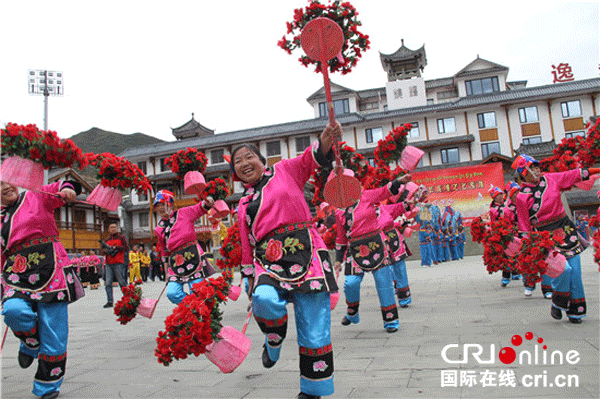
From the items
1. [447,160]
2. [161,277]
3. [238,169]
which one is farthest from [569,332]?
[447,160]

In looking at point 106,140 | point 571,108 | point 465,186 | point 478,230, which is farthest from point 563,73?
point 106,140

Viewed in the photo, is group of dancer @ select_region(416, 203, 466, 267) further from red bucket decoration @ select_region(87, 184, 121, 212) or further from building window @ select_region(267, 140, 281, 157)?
building window @ select_region(267, 140, 281, 157)

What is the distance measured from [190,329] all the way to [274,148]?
115 ft

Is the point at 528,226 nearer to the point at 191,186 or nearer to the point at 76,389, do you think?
the point at 191,186

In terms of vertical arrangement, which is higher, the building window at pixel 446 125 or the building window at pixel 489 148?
the building window at pixel 446 125

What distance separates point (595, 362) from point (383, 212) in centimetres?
431

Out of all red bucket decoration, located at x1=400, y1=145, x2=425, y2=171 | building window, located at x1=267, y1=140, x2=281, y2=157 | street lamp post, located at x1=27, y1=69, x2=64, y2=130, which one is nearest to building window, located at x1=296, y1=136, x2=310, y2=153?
building window, located at x1=267, y1=140, x2=281, y2=157

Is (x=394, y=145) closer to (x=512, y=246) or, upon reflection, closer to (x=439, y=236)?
(x=512, y=246)

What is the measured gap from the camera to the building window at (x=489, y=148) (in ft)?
110

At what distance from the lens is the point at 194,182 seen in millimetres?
6777

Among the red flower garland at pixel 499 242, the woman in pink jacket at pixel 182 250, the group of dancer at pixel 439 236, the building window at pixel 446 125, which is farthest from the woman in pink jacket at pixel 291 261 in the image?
the building window at pixel 446 125

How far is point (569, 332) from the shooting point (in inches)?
191

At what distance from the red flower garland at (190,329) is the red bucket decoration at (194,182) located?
3.59 metres

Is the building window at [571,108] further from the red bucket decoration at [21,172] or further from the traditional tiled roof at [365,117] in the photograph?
the red bucket decoration at [21,172]
